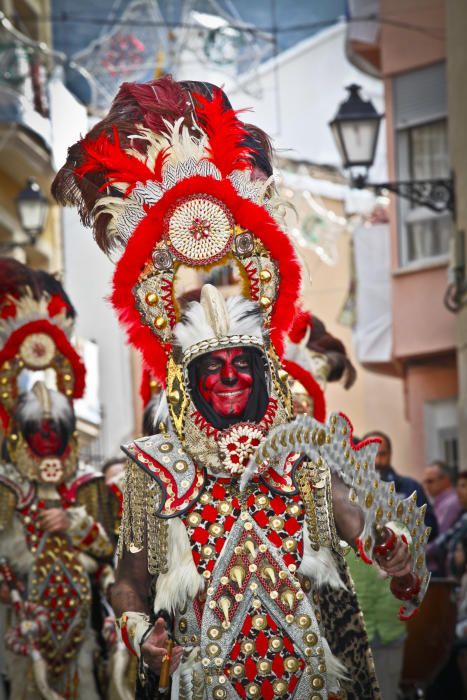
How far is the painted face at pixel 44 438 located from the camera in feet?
29.4

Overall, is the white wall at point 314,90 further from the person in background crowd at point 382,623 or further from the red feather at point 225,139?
the red feather at point 225,139

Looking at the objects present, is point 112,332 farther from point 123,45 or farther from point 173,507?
point 173,507

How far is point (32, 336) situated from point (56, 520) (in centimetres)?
113

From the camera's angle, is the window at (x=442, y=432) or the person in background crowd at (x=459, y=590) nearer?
the person in background crowd at (x=459, y=590)

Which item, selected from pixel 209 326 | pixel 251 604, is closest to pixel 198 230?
pixel 209 326

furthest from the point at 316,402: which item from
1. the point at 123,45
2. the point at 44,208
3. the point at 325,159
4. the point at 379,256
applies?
the point at 325,159

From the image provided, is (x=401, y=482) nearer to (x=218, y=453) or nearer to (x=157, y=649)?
(x=218, y=453)

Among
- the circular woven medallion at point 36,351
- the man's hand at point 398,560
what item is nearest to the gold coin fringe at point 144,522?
the man's hand at point 398,560

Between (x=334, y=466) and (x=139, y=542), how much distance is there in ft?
2.85

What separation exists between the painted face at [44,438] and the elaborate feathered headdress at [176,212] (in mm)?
2917

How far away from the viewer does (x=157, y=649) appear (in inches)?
218

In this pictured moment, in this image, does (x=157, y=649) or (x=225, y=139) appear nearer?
(x=157, y=649)

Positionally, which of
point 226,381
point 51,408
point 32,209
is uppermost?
point 32,209

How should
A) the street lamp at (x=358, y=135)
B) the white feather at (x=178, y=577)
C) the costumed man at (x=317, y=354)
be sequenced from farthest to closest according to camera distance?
1. the street lamp at (x=358, y=135)
2. the costumed man at (x=317, y=354)
3. the white feather at (x=178, y=577)
